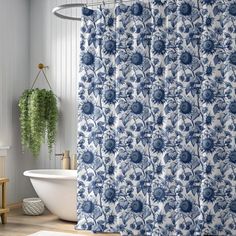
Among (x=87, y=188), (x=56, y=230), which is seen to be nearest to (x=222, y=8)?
(x=87, y=188)

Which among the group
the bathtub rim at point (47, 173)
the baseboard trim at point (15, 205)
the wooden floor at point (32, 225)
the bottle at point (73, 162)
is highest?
the bottle at point (73, 162)

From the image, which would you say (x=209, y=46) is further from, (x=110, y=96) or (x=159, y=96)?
(x=110, y=96)

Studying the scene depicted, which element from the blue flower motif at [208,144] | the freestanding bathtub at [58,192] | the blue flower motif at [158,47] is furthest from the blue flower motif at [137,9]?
the freestanding bathtub at [58,192]

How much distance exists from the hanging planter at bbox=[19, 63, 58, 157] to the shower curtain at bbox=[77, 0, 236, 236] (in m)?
1.81

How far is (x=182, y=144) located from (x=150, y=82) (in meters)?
0.56

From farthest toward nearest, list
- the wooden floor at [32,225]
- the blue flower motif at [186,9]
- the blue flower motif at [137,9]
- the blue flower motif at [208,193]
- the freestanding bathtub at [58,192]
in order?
1. the freestanding bathtub at [58,192]
2. the wooden floor at [32,225]
3. the blue flower motif at [137,9]
4. the blue flower motif at [186,9]
5. the blue flower motif at [208,193]

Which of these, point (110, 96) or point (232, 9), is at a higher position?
point (232, 9)

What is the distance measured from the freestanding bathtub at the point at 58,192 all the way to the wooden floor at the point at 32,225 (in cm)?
13

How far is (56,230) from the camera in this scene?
477 centimetres

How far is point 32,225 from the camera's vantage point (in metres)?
5.01

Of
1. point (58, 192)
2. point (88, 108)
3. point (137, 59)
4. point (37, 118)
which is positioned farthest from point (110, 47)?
point (37, 118)

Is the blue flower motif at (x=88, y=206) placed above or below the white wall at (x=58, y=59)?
below

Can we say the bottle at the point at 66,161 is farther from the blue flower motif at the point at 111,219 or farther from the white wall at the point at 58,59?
the blue flower motif at the point at 111,219

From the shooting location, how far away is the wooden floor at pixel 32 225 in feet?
15.3
